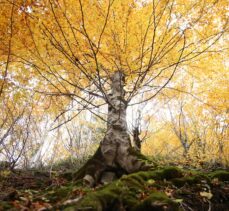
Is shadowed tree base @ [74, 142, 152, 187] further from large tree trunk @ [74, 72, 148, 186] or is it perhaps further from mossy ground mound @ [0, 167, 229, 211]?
mossy ground mound @ [0, 167, 229, 211]

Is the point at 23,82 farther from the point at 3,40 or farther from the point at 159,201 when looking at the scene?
the point at 159,201

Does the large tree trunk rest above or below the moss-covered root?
above

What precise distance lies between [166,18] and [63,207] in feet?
14.6

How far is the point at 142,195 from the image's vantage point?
9.59 feet

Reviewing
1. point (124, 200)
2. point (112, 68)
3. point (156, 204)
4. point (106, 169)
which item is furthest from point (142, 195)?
point (112, 68)

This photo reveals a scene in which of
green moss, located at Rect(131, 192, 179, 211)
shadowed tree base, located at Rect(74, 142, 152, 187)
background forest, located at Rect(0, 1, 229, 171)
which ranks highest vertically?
background forest, located at Rect(0, 1, 229, 171)

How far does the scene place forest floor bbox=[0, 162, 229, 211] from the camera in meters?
2.51

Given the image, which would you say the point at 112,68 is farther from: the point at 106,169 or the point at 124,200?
the point at 124,200

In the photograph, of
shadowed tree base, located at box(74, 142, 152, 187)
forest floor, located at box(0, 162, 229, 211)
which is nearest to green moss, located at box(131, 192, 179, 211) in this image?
forest floor, located at box(0, 162, 229, 211)

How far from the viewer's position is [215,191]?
3.70m

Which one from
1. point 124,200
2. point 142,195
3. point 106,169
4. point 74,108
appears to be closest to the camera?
point 124,200

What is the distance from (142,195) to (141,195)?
0.01 m

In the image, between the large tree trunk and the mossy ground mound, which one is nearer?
the mossy ground mound

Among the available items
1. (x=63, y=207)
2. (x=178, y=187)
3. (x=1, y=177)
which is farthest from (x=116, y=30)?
(x=1, y=177)
